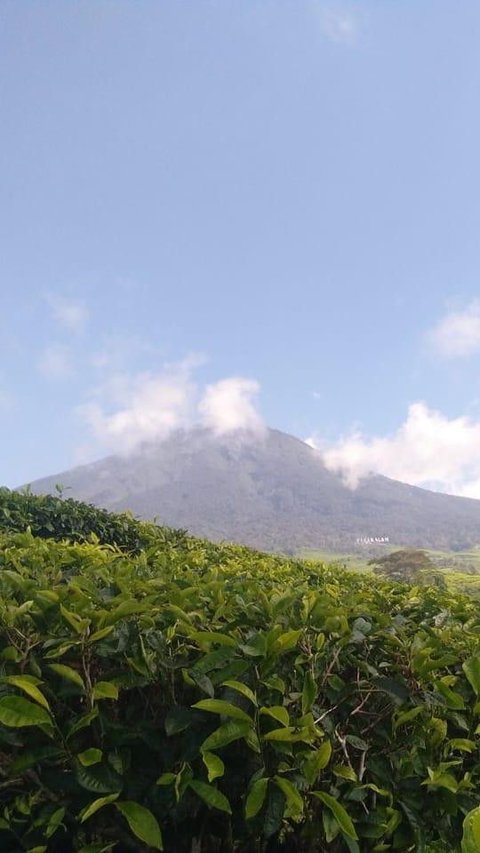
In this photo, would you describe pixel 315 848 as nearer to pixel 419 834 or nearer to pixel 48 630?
pixel 419 834

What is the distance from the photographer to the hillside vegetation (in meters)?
2.14

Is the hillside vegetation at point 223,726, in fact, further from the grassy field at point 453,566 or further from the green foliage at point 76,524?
the green foliage at point 76,524

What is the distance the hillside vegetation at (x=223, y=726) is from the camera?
2.14 m

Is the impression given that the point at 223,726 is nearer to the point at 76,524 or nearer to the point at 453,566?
the point at 76,524

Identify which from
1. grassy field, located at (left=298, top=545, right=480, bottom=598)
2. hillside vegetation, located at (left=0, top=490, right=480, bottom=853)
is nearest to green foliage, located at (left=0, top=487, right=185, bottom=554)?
grassy field, located at (left=298, top=545, right=480, bottom=598)

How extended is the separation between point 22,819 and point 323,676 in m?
1.21

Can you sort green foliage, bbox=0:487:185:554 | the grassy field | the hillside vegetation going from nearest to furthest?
the hillside vegetation, green foliage, bbox=0:487:185:554, the grassy field

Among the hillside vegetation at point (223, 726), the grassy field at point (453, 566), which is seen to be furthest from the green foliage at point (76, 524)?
the hillside vegetation at point (223, 726)

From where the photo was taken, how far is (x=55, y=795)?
85.3 inches

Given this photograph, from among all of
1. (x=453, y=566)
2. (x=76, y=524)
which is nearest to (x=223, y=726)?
(x=76, y=524)

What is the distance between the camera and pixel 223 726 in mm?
2127

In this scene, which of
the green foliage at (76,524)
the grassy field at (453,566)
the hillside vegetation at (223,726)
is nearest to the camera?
the hillside vegetation at (223,726)

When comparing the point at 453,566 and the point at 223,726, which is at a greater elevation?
the point at 453,566

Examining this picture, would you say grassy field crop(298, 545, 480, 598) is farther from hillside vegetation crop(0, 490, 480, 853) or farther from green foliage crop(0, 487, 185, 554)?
hillside vegetation crop(0, 490, 480, 853)
